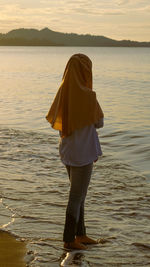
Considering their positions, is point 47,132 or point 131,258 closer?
point 131,258

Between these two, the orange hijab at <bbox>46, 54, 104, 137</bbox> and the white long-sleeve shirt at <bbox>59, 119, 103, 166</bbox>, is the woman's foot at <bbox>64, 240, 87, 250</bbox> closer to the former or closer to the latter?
the white long-sleeve shirt at <bbox>59, 119, 103, 166</bbox>

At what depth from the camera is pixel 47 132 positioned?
1424cm

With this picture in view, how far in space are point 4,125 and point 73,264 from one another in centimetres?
1093

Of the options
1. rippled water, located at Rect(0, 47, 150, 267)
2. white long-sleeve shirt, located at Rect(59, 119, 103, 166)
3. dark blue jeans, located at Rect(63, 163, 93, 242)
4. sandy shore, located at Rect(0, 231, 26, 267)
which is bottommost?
rippled water, located at Rect(0, 47, 150, 267)

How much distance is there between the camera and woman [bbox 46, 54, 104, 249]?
450cm

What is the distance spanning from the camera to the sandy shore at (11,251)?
4.60m

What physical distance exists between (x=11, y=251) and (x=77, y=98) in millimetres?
1798

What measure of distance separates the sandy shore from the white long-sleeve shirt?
1.12 metres

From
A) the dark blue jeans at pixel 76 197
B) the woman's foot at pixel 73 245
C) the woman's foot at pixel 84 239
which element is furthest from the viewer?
the woman's foot at pixel 84 239

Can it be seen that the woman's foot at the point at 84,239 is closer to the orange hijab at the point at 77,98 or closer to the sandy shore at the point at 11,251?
the sandy shore at the point at 11,251

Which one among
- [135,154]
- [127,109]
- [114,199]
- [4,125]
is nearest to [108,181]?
[114,199]

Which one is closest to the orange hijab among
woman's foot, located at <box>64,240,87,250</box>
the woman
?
the woman

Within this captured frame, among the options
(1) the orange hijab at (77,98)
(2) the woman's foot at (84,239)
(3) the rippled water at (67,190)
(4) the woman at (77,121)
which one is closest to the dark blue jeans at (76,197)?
(4) the woman at (77,121)

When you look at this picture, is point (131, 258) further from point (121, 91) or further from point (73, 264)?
point (121, 91)
